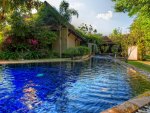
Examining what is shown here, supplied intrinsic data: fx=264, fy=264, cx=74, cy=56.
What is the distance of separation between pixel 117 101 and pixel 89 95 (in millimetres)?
1607

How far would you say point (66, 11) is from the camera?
39.0 m

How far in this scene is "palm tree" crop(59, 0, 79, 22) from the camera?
38.9m

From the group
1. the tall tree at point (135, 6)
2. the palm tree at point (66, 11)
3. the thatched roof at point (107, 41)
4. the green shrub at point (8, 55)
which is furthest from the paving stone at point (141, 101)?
the thatched roof at point (107, 41)

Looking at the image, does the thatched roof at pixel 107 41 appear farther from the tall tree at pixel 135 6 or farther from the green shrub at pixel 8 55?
the tall tree at pixel 135 6

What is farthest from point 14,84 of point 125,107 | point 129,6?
point 129,6

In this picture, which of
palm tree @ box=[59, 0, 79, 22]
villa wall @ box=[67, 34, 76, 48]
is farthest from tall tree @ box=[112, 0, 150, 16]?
villa wall @ box=[67, 34, 76, 48]

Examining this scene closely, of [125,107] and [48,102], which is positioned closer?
[125,107]

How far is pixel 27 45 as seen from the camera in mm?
33469

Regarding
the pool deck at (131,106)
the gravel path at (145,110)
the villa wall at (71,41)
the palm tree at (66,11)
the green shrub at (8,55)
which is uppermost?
the palm tree at (66,11)

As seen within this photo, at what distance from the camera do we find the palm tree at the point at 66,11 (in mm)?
38906

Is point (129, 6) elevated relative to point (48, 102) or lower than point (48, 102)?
elevated

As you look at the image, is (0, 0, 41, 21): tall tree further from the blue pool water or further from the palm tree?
the palm tree

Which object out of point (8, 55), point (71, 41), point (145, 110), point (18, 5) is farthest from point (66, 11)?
point (145, 110)

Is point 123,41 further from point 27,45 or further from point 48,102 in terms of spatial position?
point 48,102
